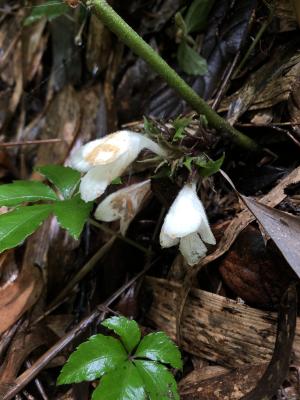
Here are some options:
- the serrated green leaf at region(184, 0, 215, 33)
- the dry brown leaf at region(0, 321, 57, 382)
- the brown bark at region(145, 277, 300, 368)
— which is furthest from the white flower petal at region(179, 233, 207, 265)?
the serrated green leaf at region(184, 0, 215, 33)

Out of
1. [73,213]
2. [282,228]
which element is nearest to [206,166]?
[282,228]

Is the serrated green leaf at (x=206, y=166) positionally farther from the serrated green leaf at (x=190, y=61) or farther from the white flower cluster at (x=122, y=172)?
the serrated green leaf at (x=190, y=61)

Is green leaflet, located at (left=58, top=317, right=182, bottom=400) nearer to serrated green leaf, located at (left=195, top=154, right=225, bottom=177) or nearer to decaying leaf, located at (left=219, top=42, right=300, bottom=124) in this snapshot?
serrated green leaf, located at (left=195, top=154, right=225, bottom=177)

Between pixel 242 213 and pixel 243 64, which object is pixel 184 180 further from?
pixel 243 64

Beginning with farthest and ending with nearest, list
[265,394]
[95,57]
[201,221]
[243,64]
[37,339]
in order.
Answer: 1. [95,57]
2. [243,64]
3. [37,339]
4. [201,221]
5. [265,394]

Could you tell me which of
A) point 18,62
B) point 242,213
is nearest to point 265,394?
point 242,213

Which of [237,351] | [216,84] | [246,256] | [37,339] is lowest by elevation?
[37,339]
